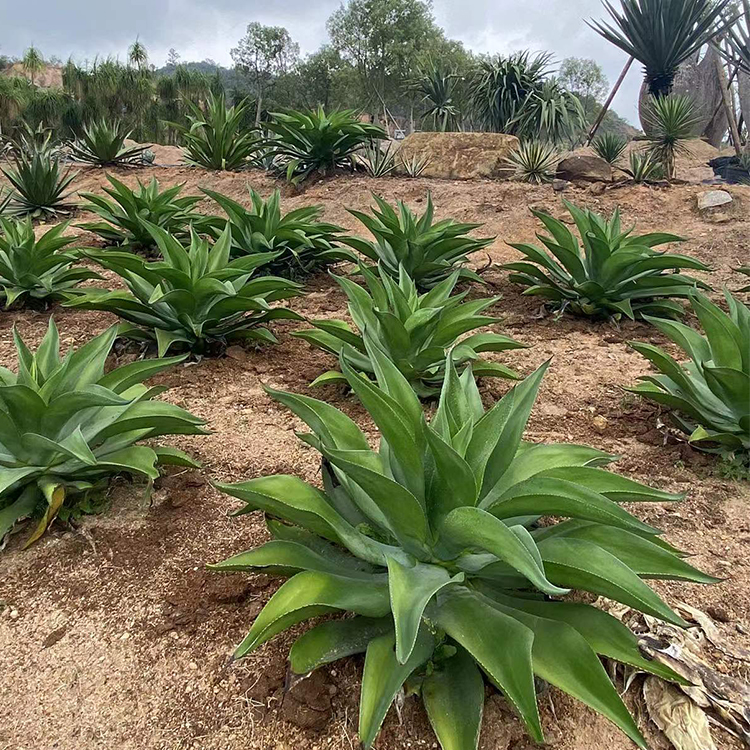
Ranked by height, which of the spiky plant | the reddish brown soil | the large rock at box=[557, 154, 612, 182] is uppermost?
the spiky plant

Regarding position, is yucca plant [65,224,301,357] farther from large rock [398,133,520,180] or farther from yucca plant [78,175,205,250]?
large rock [398,133,520,180]

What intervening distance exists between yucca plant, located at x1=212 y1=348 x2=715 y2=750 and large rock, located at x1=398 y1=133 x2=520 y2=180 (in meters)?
7.71

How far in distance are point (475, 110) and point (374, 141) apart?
702cm

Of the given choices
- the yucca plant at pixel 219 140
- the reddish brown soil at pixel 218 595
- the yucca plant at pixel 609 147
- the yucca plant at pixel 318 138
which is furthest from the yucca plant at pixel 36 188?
the yucca plant at pixel 609 147

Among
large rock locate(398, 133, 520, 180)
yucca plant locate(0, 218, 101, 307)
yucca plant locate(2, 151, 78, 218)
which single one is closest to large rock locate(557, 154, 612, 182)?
large rock locate(398, 133, 520, 180)

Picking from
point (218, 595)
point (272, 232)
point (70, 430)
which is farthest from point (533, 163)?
point (218, 595)

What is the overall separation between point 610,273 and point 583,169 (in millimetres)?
5568

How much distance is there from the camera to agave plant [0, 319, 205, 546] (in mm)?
1964

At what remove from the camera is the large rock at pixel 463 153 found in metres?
8.78

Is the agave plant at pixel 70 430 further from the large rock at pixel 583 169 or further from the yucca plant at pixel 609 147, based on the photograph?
the yucca plant at pixel 609 147

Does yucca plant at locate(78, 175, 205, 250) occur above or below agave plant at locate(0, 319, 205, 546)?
above

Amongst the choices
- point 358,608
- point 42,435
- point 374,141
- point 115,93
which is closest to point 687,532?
point 358,608

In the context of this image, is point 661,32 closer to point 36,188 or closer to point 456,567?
point 36,188

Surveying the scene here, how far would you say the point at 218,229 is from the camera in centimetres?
493
